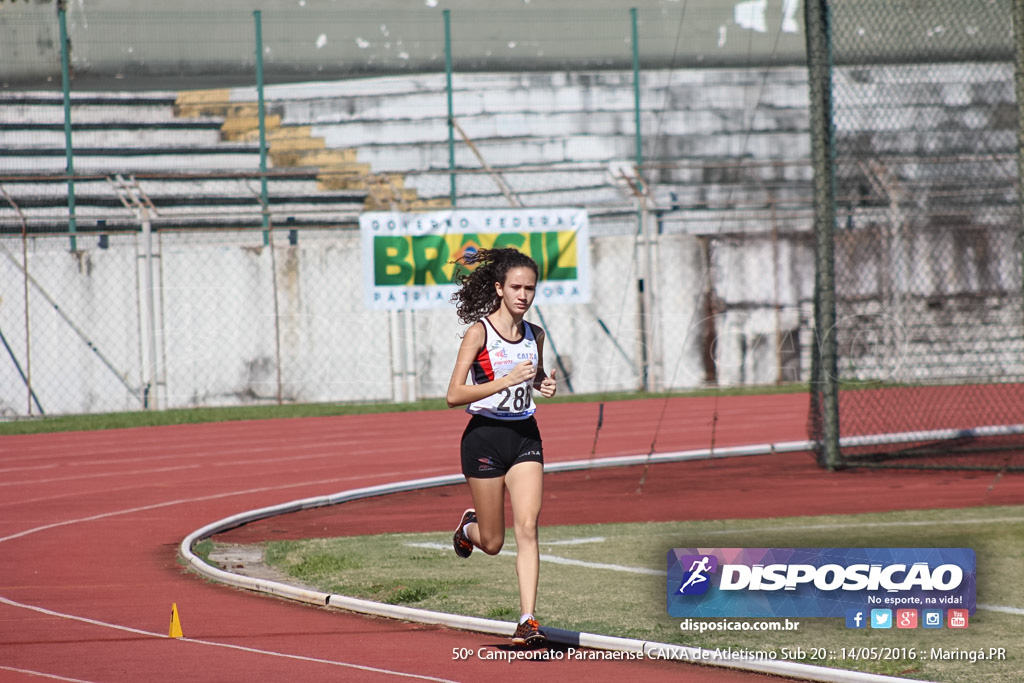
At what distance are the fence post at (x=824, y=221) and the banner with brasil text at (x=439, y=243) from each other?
882 centimetres

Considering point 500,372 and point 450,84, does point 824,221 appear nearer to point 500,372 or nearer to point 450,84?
point 500,372

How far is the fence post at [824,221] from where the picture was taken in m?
14.0

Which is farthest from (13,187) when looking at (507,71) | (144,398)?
(507,71)

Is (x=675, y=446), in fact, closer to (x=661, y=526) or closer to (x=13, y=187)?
(x=661, y=526)

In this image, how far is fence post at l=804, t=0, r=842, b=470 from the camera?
46.0ft

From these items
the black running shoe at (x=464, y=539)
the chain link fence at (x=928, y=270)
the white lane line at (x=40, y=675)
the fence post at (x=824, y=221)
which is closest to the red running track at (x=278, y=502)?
the white lane line at (x=40, y=675)

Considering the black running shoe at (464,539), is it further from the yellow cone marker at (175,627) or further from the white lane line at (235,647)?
the yellow cone marker at (175,627)

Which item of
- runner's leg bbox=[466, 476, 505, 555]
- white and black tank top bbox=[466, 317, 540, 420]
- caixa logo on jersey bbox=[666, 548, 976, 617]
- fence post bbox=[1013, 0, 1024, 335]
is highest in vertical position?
fence post bbox=[1013, 0, 1024, 335]

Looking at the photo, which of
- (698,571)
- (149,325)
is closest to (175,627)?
(698,571)

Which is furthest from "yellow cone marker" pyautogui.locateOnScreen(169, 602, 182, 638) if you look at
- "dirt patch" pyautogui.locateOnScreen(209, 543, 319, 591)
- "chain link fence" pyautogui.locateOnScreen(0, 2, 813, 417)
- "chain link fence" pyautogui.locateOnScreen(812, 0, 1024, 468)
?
"chain link fence" pyautogui.locateOnScreen(0, 2, 813, 417)

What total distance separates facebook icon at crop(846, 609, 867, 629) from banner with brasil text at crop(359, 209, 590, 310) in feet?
52.0

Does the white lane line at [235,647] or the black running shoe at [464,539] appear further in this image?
the black running shoe at [464,539]

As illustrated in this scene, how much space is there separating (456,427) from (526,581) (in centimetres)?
1276

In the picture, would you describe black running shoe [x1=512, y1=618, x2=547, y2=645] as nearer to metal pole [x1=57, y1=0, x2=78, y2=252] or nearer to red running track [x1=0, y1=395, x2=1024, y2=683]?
red running track [x1=0, y1=395, x2=1024, y2=683]
